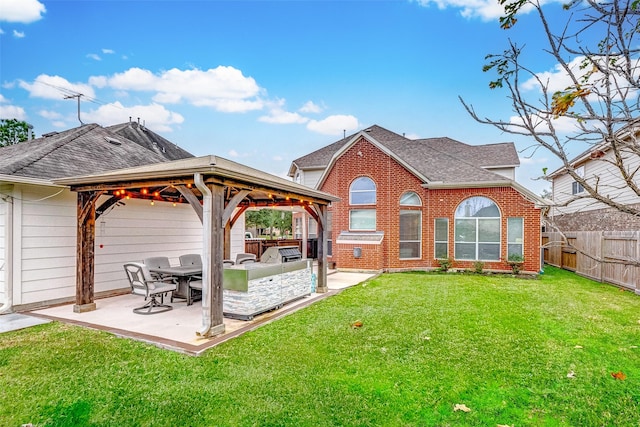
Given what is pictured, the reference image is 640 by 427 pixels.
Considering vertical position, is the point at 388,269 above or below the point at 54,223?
below

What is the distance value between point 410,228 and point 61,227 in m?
11.6

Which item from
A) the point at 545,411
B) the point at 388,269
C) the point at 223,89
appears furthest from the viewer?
the point at 223,89

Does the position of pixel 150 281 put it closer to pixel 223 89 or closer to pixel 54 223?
pixel 54 223

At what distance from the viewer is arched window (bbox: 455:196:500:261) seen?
523 inches

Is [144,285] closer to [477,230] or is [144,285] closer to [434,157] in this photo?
[477,230]

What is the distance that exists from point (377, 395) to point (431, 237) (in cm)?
1101

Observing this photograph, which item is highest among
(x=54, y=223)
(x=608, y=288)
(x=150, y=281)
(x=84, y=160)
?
(x=84, y=160)

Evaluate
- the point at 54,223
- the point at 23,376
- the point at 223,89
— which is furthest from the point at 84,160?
the point at 223,89

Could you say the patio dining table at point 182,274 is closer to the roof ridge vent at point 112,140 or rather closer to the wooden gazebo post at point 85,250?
the wooden gazebo post at point 85,250

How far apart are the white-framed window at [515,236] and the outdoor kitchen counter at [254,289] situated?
937cm

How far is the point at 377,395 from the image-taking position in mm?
3807

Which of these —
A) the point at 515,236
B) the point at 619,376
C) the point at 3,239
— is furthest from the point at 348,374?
the point at 515,236

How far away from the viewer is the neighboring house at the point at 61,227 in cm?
688

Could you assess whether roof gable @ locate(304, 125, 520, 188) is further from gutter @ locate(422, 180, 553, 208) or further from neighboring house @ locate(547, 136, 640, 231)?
neighboring house @ locate(547, 136, 640, 231)
